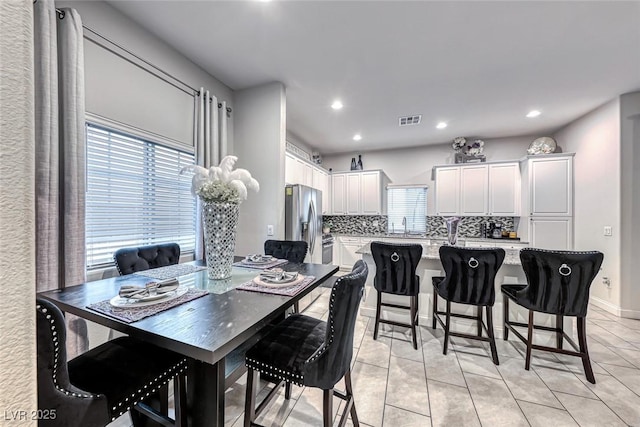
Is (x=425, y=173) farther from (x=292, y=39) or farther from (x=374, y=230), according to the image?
(x=292, y=39)

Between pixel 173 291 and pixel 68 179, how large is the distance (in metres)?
1.16

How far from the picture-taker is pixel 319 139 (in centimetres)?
524

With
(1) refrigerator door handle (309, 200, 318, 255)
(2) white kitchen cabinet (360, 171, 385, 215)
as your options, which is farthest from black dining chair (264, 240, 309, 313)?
(2) white kitchen cabinet (360, 171, 385, 215)

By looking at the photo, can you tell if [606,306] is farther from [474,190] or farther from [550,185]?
[474,190]

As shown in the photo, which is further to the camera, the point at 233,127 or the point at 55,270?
the point at 233,127

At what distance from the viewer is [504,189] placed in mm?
4648

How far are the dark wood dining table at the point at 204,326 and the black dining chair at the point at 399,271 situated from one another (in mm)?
1347

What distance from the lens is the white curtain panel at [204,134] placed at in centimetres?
275

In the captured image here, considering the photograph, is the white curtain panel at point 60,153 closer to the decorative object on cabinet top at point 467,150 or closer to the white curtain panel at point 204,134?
the white curtain panel at point 204,134

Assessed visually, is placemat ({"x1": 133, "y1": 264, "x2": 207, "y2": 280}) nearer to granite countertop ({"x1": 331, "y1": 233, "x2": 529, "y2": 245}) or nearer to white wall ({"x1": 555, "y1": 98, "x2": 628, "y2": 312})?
granite countertop ({"x1": 331, "y1": 233, "x2": 529, "y2": 245})

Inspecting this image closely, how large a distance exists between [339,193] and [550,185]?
3834mm

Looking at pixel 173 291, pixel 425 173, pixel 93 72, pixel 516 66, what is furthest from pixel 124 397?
pixel 425 173

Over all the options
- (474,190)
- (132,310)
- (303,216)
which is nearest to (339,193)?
(303,216)

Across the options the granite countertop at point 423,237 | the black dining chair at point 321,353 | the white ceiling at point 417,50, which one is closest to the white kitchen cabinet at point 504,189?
the granite countertop at point 423,237
